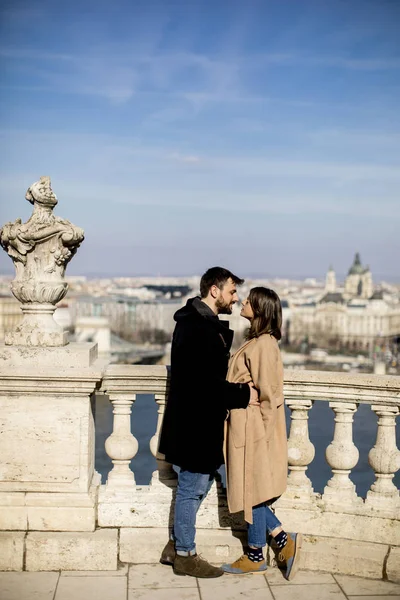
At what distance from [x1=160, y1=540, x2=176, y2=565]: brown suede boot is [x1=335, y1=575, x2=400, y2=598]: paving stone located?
0.74 meters

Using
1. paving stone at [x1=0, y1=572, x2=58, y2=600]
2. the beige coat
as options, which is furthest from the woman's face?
paving stone at [x1=0, y1=572, x2=58, y2=600]

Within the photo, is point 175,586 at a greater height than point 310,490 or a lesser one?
lesser

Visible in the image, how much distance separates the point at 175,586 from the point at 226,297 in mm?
1269

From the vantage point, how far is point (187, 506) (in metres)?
3.67

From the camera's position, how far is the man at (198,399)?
3486 mm

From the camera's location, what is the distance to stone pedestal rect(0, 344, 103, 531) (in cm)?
384

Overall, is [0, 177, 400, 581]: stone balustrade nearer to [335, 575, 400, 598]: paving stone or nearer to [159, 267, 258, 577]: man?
[335, 575, 400, 598]: paving stone

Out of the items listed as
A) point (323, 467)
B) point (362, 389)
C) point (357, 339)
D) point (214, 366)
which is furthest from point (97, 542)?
point (357, 339)

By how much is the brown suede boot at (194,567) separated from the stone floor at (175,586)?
3 cm

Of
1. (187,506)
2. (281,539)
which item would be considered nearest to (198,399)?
(187,506)

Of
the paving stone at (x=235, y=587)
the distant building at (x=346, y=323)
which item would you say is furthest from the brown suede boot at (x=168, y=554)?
the distant building at (x=346, y=323)

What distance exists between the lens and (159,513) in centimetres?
400

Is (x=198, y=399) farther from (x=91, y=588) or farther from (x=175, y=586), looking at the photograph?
(x=91, y=588)

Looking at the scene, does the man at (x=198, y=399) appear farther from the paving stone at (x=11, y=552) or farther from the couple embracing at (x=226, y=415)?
the paving stone at (x=11, y=552)
